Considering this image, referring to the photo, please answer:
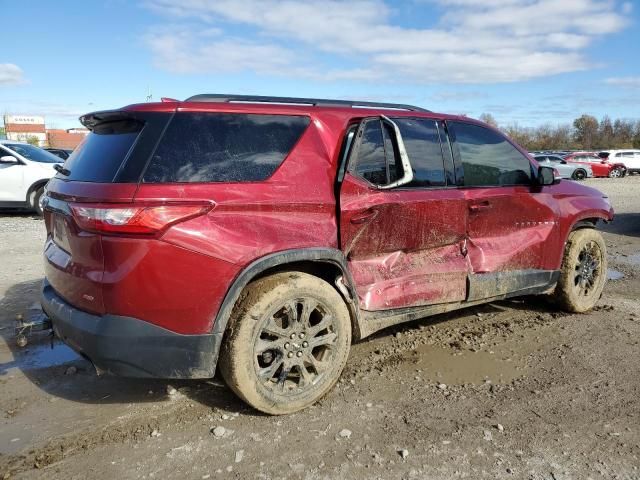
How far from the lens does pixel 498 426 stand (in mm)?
3018

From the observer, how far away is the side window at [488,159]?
13.6 ft

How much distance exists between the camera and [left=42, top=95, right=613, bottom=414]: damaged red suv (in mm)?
2684

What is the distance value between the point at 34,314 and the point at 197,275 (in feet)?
10.0

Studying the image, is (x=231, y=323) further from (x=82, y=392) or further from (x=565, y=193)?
(x=565, y=193)

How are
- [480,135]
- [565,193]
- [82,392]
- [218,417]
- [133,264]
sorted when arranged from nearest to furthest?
[133,264] → [218,417] → [82,392] → [480,135] → [565,193]

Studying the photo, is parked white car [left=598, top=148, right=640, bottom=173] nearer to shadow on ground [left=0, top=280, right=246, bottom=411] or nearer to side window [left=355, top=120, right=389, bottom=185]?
side window [left=355, top=120, right=389, bottom=185]

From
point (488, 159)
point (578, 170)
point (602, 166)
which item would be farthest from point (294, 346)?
point (602, 166)

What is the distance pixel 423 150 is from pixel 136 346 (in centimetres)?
241

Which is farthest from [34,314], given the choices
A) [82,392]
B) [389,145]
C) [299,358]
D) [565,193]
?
[565,193]

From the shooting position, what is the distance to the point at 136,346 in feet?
8.83

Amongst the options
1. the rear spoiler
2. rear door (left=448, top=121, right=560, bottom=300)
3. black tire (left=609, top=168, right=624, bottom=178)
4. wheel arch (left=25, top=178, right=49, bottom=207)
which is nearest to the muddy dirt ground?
rear door (left=448, top=121, right=560, bottom=300)

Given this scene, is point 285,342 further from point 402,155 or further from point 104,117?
point 104,117

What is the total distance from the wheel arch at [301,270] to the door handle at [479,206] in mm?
1297

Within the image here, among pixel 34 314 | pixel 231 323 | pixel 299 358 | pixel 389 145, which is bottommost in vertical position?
pixel 34 314
